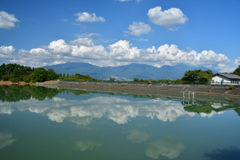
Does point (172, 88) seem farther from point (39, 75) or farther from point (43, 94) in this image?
point (39, 75)

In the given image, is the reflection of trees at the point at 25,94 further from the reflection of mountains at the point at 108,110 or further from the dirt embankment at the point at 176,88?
the dirt embankment at the point at 176,88

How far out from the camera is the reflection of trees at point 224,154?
9009 mm

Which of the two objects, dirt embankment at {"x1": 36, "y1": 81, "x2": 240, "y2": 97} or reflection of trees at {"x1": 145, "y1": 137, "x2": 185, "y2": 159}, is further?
dirt embankment at {"x1": 36, "y1": 81, "x2": 240, "y2": 97}

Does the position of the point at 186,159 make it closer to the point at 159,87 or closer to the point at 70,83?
the point at 159,87

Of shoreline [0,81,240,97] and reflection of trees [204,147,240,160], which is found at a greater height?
shoreline [0,81,240,97]

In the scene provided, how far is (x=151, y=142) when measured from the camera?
10.9 metres

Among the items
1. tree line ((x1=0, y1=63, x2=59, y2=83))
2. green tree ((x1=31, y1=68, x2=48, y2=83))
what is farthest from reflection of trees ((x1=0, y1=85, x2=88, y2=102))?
tree line ((x1=0, y1=63, x2=59, y2=83))

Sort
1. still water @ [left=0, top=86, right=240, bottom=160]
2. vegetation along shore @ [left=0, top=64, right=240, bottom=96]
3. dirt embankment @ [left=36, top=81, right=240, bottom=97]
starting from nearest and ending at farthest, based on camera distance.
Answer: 1. still water @ [left=0, top=86, right=240, bottom=160]
2. dirt embankment @ [left=36, top=81, right=240, bottom=97]
3. vegetation along shore @ [left=0, top=64, right=240, bottom=96]

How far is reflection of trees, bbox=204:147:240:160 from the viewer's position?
9.01 meters

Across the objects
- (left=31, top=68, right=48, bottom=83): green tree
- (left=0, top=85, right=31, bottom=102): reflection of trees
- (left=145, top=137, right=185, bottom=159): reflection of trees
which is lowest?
(left=145, top=137, right=185, bottom=159): reflection of trees

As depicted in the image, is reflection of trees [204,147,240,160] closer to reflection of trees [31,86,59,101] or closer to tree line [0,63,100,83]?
reflection of trees [31,86,59,101]

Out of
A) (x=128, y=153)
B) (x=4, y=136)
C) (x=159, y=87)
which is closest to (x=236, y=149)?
(x=128, y=153)

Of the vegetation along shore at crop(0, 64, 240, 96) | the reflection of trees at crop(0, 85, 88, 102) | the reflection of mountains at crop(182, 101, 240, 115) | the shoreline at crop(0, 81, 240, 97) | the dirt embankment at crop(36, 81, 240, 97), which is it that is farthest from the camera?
the vegetation along shore at crop(0, 64, 240, 96)

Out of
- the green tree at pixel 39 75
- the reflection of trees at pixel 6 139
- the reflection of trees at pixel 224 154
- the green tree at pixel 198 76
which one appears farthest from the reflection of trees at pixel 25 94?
the green tree at pixel 39 75
